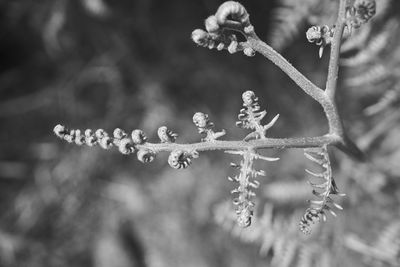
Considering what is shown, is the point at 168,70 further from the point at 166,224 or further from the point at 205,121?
the point at 205,121

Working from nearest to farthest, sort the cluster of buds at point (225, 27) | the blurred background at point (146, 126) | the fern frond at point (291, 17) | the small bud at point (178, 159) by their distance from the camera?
the cluster of buds at point (225, 27) < the small bud at point (178, 159) < the fern frond at point (291, 17) < the blurred background at point (146, 126)

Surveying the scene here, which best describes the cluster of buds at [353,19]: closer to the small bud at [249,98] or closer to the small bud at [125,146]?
the small bud at [249,98]

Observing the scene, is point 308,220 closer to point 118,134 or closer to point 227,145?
point 227,145

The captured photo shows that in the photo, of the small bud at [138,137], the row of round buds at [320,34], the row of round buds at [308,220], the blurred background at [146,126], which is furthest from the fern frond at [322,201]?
the blurred background at [146,126]

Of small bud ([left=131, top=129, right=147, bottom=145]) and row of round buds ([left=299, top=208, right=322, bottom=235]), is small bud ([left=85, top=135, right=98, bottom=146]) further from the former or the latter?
row of round buds ([left=299, top=208, right=322, bottom=235])

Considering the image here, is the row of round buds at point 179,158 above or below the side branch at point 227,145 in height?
below
